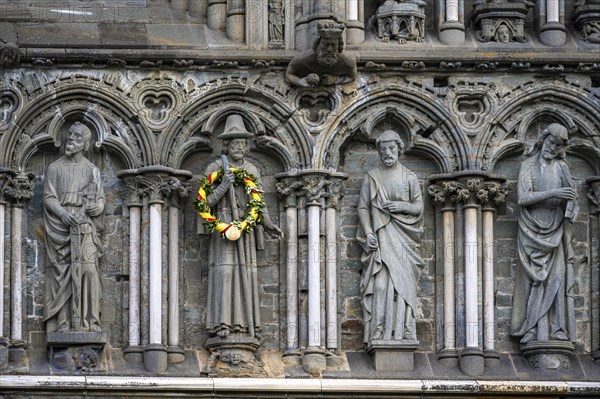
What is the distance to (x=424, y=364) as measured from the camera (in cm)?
3350

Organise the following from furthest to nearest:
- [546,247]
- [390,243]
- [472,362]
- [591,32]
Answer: [591,32] → [546,247] → [390,243] → [472,362]

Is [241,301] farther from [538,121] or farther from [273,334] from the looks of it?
[538,121]

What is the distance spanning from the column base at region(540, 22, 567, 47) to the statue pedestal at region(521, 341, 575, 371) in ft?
11.5

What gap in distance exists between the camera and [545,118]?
1348 inches

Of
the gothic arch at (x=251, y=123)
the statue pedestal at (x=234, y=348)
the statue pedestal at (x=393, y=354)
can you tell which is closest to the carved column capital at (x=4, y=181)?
the gothic arch at (x=251, y=123)

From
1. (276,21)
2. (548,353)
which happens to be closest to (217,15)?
(276,21)

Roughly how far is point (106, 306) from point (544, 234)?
5.05 metres

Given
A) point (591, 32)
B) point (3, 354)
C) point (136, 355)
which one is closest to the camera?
point (3, 354)

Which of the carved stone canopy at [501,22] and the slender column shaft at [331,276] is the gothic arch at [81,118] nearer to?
the slender column shaft at [331,276]

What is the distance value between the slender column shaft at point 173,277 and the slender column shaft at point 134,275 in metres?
0.36

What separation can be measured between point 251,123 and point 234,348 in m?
2.64

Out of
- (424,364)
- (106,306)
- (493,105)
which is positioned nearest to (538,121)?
(493,105)

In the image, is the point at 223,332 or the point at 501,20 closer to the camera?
the point at 223,332

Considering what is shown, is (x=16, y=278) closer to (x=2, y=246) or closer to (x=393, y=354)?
(x=2, y=246)
